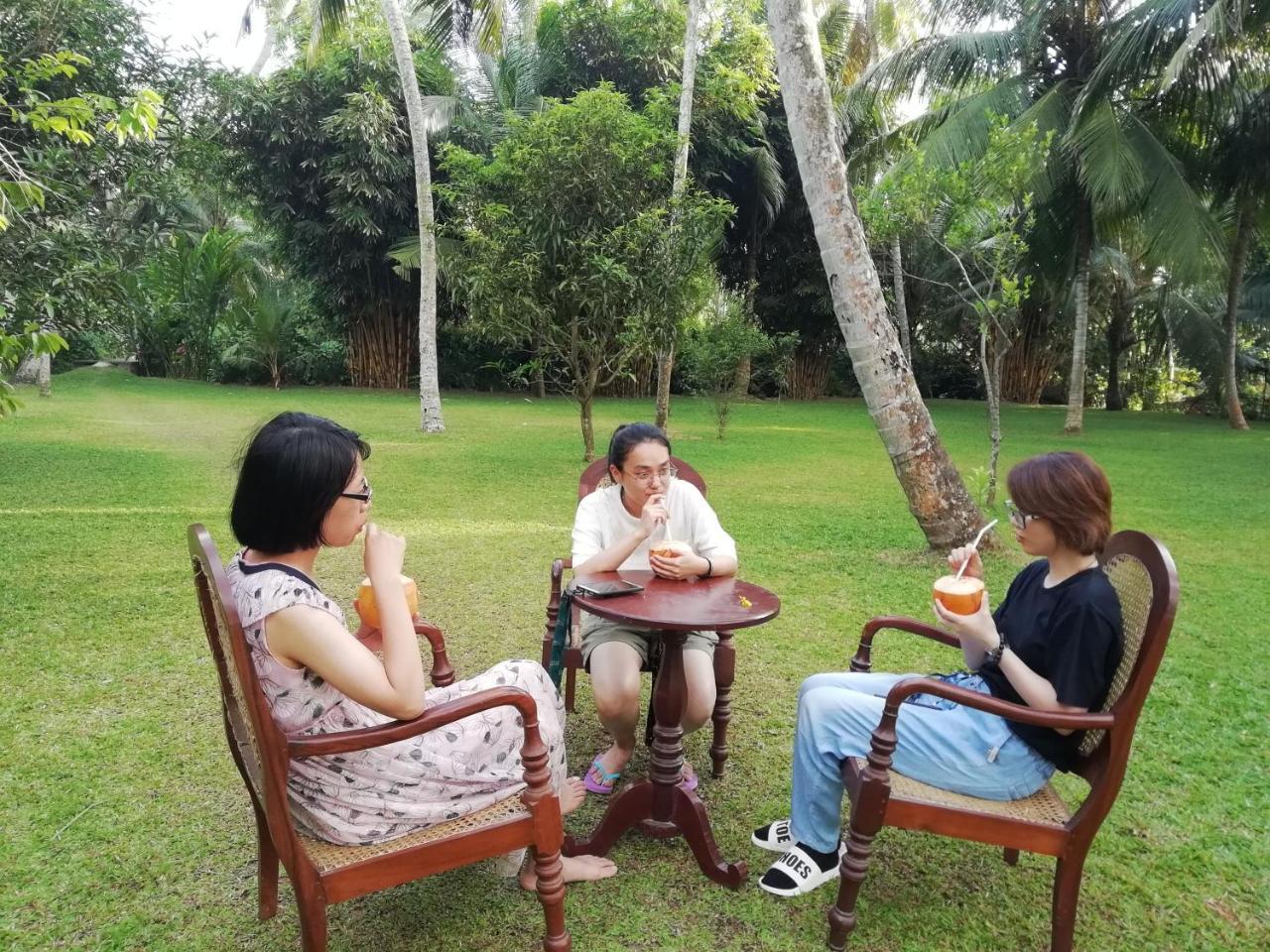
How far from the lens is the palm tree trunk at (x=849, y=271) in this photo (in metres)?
5.49

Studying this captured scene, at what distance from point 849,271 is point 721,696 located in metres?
3.49

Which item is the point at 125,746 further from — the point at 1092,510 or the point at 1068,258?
the point at 1068,258

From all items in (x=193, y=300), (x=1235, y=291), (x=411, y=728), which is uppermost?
(x=1235, y=291)

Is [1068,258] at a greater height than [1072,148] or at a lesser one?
lesser

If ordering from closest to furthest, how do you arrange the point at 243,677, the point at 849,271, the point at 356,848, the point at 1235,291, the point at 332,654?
the point at 243,677 < the point at 332,654 < the point at 356,848 < the point at 849,271 < the point at 1235,291

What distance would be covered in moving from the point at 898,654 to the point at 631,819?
226 centimetres

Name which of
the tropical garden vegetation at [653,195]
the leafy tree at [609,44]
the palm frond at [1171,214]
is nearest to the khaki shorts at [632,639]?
the tropical garden vegetation at [653,195]

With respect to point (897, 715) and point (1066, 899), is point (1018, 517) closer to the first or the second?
point (897, 715)

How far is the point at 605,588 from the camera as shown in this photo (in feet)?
8.64

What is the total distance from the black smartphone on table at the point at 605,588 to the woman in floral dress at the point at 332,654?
24.9 inches

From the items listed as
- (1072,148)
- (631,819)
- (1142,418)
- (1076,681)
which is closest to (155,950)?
(631,819)

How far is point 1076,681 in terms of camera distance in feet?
6.58

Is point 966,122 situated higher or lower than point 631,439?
higher

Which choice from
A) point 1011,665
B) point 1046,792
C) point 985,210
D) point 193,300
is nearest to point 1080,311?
point 985,210
